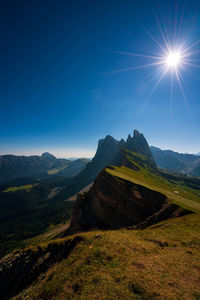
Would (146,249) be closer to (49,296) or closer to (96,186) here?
(49,296)

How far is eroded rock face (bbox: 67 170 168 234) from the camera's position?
2838 centimetres

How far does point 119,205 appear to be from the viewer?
33.5 meters

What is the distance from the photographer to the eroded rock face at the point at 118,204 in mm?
28375

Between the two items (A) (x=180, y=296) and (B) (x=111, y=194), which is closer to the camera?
(A) (x=180, y=296)

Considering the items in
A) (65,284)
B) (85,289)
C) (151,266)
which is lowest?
(65,284)

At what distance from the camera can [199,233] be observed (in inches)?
549

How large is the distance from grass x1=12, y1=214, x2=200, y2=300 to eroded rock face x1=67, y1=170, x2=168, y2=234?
14.5 m

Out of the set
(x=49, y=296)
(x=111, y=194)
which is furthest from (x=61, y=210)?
(x=49, y=296)

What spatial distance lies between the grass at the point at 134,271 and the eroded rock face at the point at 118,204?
14.5m

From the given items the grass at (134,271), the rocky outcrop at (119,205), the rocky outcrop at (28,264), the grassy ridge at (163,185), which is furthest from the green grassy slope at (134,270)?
the grassy ridge at (163,185)

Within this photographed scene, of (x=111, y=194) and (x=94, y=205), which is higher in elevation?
(x=111, y=194)

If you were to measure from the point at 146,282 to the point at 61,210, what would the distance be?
172394 mm

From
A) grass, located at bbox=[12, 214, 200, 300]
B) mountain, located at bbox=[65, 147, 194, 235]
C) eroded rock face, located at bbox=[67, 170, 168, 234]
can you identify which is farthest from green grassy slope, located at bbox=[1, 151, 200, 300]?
eroded rock face, located at bbox=[67, 170, 168, 234]

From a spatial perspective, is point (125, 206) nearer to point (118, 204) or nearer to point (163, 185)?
point (118, 204)
